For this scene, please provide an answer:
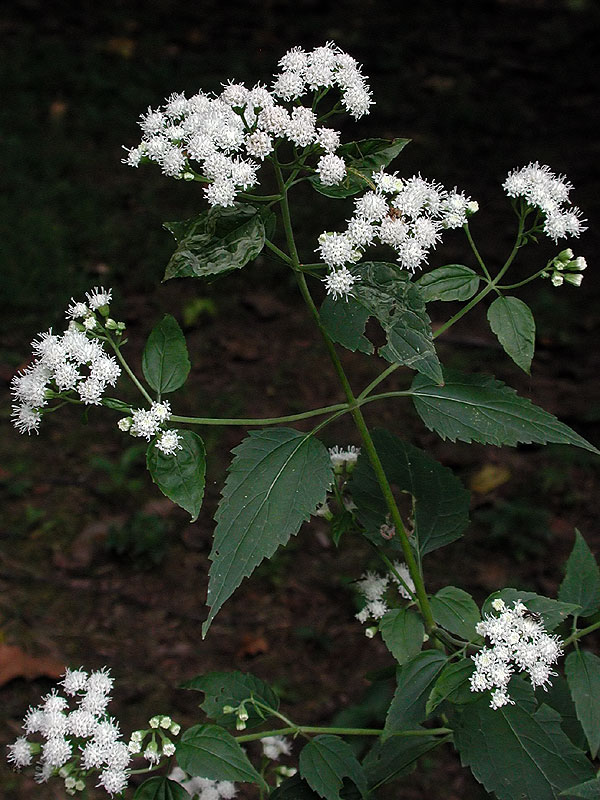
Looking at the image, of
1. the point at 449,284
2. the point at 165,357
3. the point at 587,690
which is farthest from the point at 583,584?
the point at 165,357

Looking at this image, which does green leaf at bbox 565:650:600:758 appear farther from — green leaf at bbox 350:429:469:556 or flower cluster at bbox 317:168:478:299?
flower cluster at bbox 317:168:478:299

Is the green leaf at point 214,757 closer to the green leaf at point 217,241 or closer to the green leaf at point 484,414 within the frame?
the green leaf at point 484,414

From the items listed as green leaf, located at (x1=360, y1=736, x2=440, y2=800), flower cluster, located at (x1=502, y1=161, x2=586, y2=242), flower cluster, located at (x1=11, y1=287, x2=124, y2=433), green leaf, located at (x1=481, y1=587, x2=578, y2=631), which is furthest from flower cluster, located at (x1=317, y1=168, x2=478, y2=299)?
green leaf, located at (x1=360, y1=736, x2=440, y2=800)

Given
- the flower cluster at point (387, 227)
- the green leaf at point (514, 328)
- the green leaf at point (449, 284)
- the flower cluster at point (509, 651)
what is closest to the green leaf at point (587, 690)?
the flower cluster at point (509, 651)

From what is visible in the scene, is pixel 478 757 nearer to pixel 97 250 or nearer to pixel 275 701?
pixel 275 701

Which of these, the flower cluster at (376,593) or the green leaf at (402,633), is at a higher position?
the flower cluster at (376,593)

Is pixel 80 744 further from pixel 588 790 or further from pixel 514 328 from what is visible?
pixel 514 328
